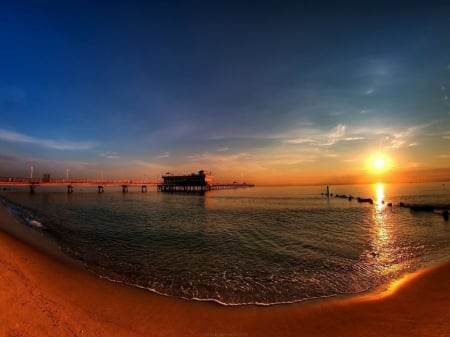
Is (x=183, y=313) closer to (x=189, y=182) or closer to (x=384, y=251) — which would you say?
(x=384, y=251)

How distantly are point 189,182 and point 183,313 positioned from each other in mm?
130544

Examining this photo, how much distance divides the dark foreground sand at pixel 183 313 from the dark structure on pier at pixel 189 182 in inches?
4939

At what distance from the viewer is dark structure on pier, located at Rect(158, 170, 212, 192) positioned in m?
134

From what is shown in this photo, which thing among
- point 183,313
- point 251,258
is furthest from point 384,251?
point 183,313

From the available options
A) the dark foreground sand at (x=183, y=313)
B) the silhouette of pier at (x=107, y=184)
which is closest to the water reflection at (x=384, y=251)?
the dark foreground sand at (x=183, y=313)

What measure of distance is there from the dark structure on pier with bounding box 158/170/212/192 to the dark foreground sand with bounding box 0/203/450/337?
412 ft

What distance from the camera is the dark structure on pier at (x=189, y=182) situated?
5283 inches

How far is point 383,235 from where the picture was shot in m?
19.4

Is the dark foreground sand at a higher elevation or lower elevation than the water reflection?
higher

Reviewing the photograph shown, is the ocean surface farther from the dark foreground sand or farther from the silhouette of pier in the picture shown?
the silhouette of pier

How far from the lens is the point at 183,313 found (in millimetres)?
6770

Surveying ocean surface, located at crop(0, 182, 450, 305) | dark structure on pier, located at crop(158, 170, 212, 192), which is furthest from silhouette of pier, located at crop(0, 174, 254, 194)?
ocean surface, located at crop(0, 182, 450, 305)

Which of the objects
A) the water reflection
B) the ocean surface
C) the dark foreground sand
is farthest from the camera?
the water reflection

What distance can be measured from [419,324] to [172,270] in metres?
8.61
